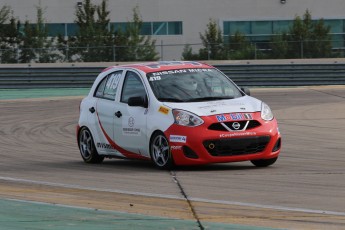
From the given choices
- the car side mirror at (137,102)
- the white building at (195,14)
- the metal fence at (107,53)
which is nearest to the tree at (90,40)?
the metal fence at (107,53)

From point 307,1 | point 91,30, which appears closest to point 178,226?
point 91,30

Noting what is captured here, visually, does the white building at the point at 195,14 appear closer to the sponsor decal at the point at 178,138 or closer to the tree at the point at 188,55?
the tree at the point at 188,55

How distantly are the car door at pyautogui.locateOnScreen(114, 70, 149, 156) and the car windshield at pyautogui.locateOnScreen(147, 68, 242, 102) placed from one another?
25 centimetres

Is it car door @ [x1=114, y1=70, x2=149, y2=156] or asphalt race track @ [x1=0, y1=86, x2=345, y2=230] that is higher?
car door @ [x1=114, y1=70, x2=149, y2=156]

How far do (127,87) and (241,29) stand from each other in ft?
166

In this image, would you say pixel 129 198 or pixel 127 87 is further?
pixel 127 87

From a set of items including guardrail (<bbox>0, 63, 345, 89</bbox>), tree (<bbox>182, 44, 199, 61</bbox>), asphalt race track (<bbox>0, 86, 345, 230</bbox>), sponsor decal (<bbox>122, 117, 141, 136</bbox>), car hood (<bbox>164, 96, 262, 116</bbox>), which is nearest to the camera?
asphalt race track (<bbox>0, 86, 345, 230</bbox>)

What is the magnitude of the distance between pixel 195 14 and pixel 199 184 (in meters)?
54.4

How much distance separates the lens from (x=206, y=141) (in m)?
13.9

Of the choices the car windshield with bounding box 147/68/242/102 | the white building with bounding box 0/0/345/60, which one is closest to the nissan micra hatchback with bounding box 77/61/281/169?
the car windshield with bounding box 147/68/242/102

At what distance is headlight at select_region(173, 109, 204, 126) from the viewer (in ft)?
45.6

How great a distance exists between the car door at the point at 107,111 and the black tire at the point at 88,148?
23 cm

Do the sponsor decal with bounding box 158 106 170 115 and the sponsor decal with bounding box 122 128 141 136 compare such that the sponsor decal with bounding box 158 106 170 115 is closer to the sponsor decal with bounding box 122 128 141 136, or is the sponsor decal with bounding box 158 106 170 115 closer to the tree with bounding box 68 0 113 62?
the sponsor decal with bounding box 122 128 141 136

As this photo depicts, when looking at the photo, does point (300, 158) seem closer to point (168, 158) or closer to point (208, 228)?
point (168, 158)
